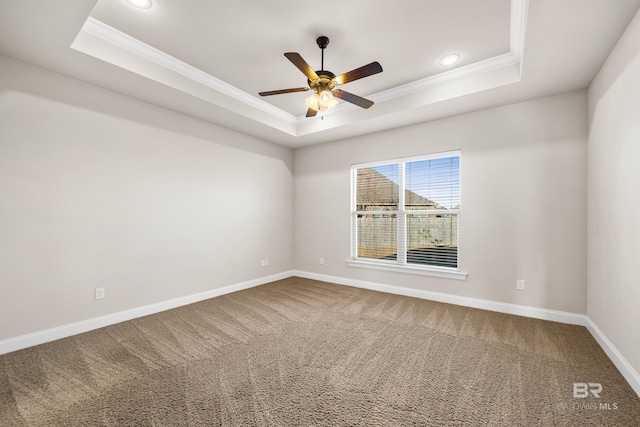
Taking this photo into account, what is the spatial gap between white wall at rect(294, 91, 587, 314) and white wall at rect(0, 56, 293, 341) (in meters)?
2.83

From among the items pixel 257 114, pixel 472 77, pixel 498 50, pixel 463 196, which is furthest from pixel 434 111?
pixel 257 114

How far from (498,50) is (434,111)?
938 mm

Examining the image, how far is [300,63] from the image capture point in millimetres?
2248

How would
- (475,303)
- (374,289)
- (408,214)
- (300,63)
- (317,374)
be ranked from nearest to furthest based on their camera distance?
1. (317,374)
2. (300,63)
3. (475,303)
4. (408,214)
5. (374,289)

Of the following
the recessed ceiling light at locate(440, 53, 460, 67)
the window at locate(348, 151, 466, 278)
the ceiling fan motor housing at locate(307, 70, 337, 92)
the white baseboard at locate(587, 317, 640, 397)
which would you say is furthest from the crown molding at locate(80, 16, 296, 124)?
the white baseboard at locate(587, 317, 640, 397)

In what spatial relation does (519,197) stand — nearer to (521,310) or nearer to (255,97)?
(521,310)

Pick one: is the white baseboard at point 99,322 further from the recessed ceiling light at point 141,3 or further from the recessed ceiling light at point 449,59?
the recessed ceiling light at point 449,59

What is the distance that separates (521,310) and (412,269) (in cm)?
139

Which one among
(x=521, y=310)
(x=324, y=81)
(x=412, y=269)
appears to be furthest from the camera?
(x=412, y=269)

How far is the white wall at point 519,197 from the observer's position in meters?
3.09

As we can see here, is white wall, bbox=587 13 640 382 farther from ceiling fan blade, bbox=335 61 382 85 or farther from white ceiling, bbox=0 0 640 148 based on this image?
ceiling fan blade, bbox=335 61 382 85

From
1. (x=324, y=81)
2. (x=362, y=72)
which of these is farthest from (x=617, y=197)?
(x=324, y=81)

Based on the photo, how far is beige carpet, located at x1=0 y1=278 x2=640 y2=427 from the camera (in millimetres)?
1698

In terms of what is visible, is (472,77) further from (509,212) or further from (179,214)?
(179,214)
